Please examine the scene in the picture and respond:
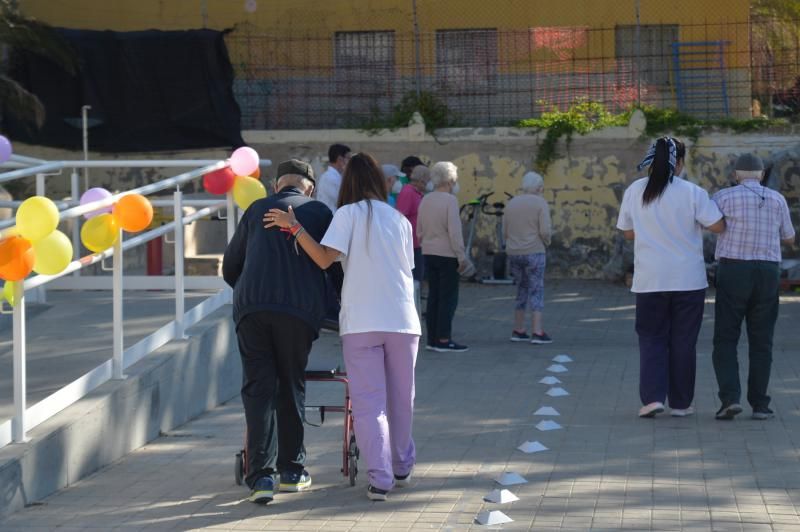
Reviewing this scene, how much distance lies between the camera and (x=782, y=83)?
17.2 m

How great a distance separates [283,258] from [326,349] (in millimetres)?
5633

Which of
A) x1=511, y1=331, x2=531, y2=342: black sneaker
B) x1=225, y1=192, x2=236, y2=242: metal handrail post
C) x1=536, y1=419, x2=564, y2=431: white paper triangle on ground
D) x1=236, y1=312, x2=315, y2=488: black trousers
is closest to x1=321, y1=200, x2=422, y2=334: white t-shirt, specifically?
x1=236, y1=312, x2=315, y2=488: black trousers

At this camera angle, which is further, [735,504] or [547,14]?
[547,14]

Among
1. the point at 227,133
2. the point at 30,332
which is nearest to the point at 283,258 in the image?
the point at 30,332

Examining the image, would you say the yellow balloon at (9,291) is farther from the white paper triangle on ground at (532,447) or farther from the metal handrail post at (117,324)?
the white paper triangle on ground at (532,447)

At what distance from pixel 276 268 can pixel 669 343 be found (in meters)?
3.32

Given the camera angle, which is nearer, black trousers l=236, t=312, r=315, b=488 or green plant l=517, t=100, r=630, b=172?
black trousers l=236, t=312, r=315, b=488

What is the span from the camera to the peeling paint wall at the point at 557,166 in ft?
54.6

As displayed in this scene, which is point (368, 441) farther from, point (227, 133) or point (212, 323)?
point (227, 133)

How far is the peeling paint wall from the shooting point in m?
16.6

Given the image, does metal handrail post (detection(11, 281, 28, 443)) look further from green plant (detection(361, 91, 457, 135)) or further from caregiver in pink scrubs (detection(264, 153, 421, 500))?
green plant (detection(361, 91, 457, 135))

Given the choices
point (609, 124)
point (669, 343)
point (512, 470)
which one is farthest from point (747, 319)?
point (609, 124)

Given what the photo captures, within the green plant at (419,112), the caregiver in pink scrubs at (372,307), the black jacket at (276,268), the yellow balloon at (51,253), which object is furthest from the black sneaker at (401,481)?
the green plant at (419,112)

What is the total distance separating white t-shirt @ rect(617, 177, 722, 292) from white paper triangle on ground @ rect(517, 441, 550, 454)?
142 centimetres
